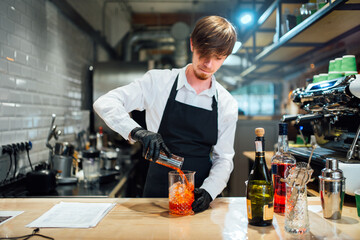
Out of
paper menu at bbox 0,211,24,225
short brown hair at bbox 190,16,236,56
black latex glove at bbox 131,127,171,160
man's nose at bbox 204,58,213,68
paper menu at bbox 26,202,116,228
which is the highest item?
short brown hair at bbox 190,16,236,56

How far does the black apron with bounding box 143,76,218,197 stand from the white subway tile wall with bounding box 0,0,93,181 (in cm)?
112

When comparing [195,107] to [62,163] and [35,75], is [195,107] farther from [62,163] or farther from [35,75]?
[35,75]

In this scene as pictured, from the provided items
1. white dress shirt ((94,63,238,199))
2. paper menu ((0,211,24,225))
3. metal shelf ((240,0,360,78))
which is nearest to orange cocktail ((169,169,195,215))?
white dress shirt ((94,63,238,199))

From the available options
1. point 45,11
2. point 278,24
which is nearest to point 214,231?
point 278,24

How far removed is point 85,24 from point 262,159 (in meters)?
3.46

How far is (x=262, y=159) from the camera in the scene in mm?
1045

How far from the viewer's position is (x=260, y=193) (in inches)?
40.3

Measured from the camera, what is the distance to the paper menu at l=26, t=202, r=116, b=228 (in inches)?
40.2

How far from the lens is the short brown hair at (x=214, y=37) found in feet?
4.72

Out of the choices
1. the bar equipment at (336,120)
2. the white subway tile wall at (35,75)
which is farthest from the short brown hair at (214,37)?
the white subway tile wall at (35,75)

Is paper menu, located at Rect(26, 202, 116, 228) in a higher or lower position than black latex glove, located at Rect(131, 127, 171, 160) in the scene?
lower

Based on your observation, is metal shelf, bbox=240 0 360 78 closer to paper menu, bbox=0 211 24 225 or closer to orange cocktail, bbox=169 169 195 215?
orange cocktail, bbox=169 169 195 215

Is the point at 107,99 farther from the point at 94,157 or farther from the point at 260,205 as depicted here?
the point at 94,157

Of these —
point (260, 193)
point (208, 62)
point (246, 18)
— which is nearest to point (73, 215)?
point (260, 193)
